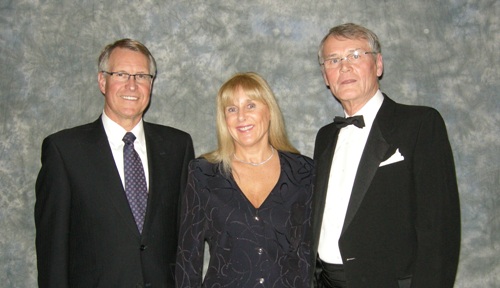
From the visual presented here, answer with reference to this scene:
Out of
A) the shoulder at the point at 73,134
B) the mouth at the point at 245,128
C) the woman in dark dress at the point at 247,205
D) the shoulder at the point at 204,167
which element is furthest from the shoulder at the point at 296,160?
the shoulder at the point at 73,134

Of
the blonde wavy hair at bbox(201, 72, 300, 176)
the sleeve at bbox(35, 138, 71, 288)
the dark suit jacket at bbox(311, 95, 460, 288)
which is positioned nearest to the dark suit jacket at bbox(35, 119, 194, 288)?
the sleeve at bbox(35, 138, 71, 288)

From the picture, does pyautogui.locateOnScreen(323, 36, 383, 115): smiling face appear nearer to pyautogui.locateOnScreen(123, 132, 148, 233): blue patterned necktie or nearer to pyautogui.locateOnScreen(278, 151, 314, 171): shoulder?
pyautogui.locateOnScreen(278, 151, 314, 171): shoulder

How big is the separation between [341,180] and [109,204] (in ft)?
3.48

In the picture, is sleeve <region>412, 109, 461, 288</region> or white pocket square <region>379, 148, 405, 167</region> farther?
white pocket square <region>379, 148, 405, 167</region>

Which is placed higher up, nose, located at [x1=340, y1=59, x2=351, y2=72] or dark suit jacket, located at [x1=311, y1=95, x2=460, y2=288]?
nose, located at [x1=340, y1=59, x2=351, y2=72]

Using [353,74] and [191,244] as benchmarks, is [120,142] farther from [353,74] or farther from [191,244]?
[353,74]

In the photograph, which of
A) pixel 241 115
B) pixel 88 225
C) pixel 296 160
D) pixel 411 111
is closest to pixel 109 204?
pixel 88 225

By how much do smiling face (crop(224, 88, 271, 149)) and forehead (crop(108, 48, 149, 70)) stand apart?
51 cm

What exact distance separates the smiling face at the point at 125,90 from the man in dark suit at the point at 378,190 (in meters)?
0.93

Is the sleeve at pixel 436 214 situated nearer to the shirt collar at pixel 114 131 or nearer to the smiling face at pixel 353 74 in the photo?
the smiling face at pixel 353 74

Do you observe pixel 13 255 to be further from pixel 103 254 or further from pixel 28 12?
pixel 28 12

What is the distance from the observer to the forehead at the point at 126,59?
2447 mm

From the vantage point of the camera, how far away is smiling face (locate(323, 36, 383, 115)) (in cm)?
224

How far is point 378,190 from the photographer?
6.64 ft
